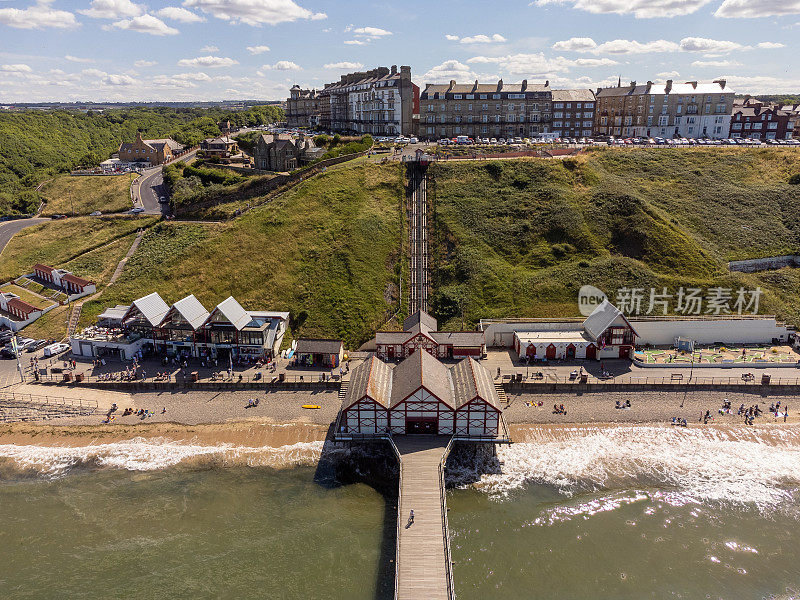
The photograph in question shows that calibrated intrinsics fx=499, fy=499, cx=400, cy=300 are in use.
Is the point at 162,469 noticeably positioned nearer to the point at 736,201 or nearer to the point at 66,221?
the point at 66,221

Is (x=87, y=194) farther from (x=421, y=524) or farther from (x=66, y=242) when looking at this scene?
(x=421, y=524)

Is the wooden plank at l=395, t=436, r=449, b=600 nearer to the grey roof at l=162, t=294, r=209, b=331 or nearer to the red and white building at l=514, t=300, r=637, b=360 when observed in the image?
the red and white building at l=514, t=300, r=637, b=360

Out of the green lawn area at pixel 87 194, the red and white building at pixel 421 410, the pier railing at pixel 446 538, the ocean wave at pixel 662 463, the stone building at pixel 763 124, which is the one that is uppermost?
the stone building at pixel 763 124

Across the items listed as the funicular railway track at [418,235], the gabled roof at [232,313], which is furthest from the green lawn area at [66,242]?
the funicular railway track at [418,235]

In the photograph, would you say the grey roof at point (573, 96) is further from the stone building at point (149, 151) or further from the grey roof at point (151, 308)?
the grey roof at point (151, 308)

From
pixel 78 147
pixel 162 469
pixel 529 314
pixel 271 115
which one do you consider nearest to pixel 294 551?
pixel 162 469

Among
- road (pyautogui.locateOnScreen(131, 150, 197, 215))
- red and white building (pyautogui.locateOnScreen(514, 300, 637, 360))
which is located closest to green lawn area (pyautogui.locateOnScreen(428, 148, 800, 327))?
red and white building (pyautogui.locateOnScreen(514, 300, 637, 360))

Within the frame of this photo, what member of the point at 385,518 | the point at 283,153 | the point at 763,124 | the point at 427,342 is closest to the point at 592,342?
the point at 427,342
